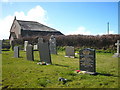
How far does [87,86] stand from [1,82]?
359 centimetres

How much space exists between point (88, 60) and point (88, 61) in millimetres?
56

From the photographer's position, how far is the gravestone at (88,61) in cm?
757

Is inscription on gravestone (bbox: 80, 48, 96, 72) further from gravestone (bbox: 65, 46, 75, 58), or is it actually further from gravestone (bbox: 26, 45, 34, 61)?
gravestone (bbox: 65, 46, 75, 58)

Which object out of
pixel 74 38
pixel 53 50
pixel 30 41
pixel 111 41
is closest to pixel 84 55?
pixel 53 50

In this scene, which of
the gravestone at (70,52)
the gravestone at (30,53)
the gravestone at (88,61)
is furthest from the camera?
the gravestone at (70,52)

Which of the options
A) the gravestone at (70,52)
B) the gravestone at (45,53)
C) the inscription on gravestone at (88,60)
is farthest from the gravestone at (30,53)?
the inscription on gravestone at (88,60)

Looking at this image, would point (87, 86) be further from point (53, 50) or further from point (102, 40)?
point (102, 40)

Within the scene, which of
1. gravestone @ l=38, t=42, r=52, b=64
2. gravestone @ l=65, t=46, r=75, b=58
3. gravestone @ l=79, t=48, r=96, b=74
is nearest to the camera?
gravestone @ l=79, t=48, r=96, b=74

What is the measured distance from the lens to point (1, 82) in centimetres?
608

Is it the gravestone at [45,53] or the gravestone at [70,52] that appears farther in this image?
the gravestone at [70,52]

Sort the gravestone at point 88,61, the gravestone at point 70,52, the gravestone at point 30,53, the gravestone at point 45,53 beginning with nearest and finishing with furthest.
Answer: the gravestone at point 88,61 < the gravestone at point 45,53 < the gravestone at point 30,53 < the gravestone at point 70,52

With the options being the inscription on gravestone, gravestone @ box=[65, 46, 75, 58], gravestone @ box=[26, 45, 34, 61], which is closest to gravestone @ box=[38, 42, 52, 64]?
gravestone @ box=[26, 45, 34, 61]

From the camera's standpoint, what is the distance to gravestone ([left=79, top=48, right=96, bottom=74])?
7570 millimetres

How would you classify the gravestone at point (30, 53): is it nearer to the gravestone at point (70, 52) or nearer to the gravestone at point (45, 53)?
the gravestone at point (45, 53)
